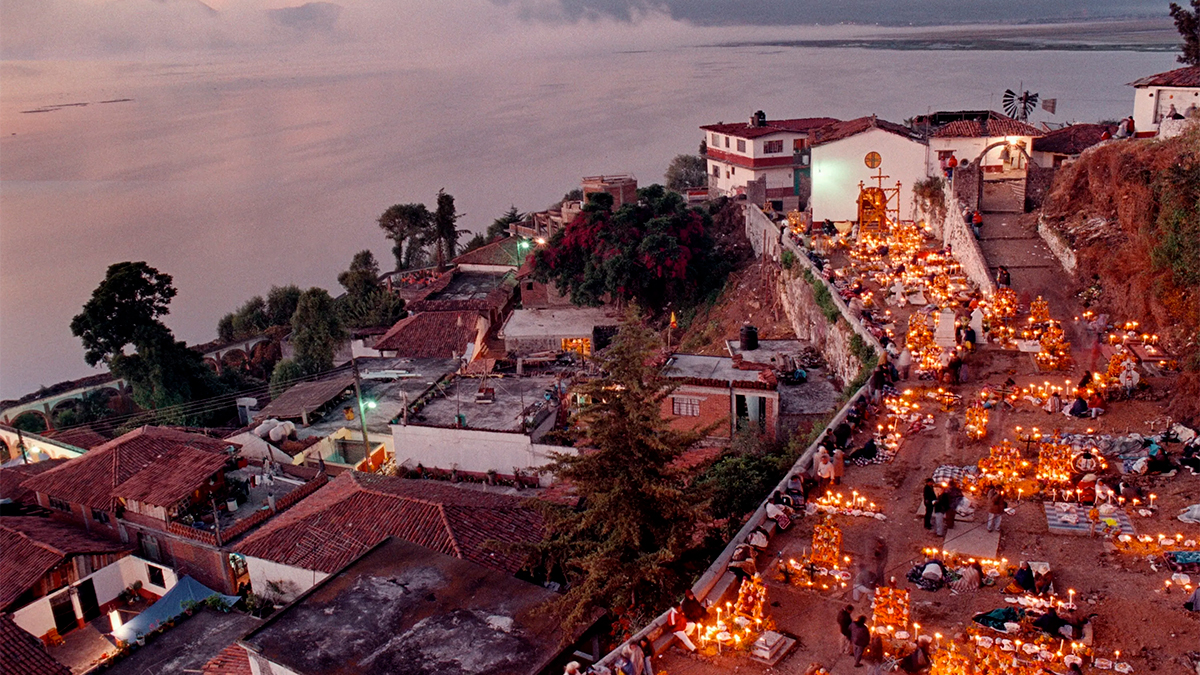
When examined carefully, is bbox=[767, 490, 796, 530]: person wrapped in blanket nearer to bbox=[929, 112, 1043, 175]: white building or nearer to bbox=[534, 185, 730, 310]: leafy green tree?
bbox=[534, 185, 730, 310]: leafy green tree

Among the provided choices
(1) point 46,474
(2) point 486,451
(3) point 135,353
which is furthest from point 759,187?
(1) point 46,474

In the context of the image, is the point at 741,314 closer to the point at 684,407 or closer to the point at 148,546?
the point at 684,407

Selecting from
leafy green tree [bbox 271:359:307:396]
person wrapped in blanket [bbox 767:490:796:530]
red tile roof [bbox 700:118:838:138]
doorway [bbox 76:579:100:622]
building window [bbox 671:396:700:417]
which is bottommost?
doorway [bbox 76:579:100:622]

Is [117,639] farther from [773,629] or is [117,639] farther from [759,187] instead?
[759,187]

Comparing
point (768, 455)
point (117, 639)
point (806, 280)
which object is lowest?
point (117, 639)

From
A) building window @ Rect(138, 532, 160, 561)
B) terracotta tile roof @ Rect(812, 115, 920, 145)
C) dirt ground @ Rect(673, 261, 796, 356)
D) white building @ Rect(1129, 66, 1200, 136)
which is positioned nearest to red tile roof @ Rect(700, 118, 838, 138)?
terracotta tile roof @ Rect(812, 115, 920, 145)

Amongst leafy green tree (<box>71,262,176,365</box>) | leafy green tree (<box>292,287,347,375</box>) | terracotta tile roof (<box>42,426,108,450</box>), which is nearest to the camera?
terracotta tile roof (<box>42,426,108,450</box>)

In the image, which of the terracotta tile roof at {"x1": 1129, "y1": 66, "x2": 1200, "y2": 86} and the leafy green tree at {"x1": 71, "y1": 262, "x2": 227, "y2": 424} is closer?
the terracotta tile roof at {"x1": 1129, "y1": 66, "x2": 1200, "y2": 86}
